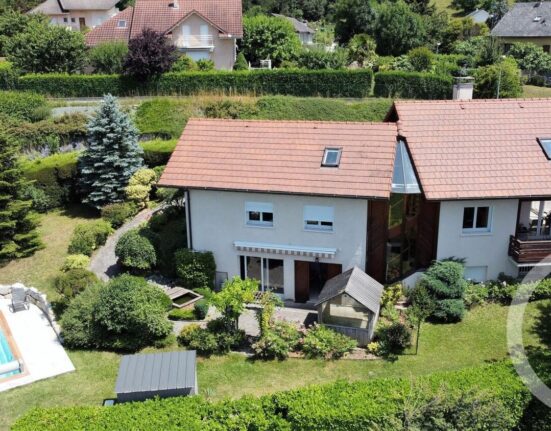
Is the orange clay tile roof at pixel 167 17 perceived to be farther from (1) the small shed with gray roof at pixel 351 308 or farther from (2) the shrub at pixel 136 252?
(1) the small shed with gray roof at pixel 351 308

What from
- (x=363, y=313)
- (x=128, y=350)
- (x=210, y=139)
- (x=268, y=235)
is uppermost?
(x=210, y=139)

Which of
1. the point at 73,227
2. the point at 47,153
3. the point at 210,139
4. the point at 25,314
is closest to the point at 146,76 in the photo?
the point at 47,153

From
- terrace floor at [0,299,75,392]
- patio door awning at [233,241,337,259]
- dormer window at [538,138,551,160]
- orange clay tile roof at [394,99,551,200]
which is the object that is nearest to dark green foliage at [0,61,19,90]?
terrace floor at [0,299,75,392]

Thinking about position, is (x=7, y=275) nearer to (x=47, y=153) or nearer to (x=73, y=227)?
(x=73, y=227)

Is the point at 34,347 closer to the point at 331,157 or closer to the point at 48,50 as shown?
the point at 331,157

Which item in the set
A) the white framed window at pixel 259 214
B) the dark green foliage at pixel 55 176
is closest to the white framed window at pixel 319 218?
the white framed window at pixel 259 214

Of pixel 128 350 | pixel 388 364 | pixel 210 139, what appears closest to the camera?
pixel 388 364

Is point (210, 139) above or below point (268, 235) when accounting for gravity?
above
